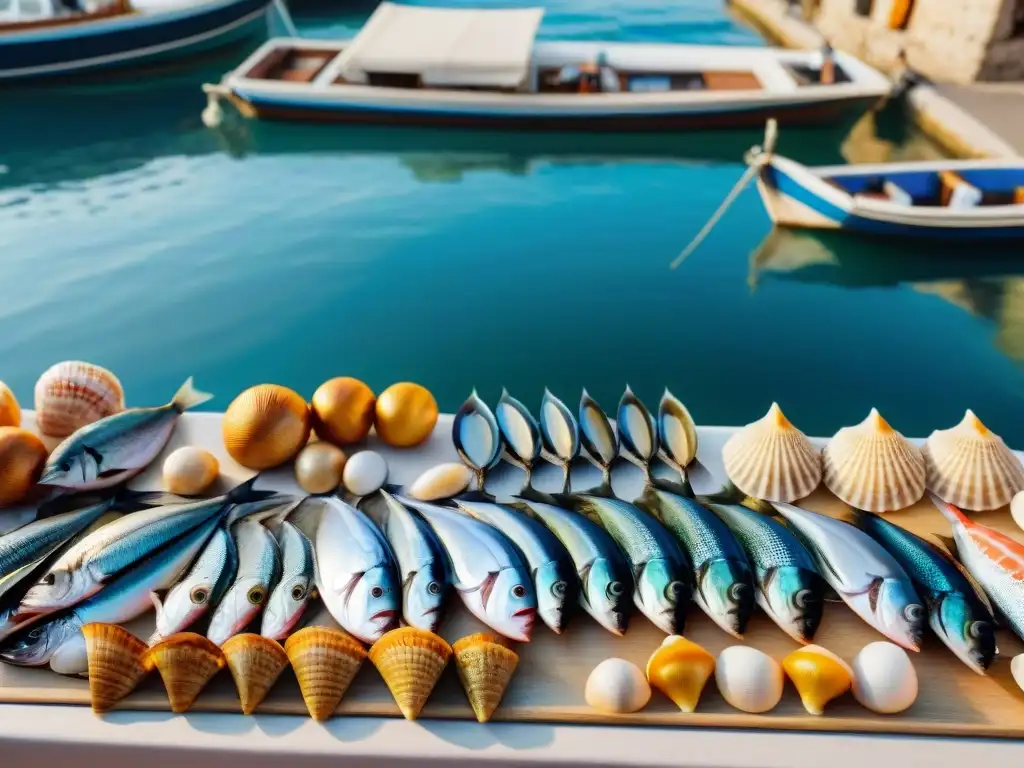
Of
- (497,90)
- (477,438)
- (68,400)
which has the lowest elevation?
(497,90)

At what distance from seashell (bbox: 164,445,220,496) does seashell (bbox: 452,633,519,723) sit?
928 mm

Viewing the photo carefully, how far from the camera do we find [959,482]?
2008 millimetres

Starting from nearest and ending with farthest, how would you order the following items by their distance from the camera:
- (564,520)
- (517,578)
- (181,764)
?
(181,764) < (517,578) < (564,520)

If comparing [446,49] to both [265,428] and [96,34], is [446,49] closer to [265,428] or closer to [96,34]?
[96,34]

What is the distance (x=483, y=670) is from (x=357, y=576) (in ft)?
1.26

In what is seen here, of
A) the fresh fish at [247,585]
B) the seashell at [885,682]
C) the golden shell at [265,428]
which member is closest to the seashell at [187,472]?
the golden shell at [265,428]

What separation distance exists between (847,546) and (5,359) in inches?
211

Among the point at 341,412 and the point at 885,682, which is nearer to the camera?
the point at 885,682

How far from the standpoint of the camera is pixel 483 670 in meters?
1.53

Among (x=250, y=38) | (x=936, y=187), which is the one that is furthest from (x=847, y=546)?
(x=250, y=38)

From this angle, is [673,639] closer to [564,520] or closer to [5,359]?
[564,520]

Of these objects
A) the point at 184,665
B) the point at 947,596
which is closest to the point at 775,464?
the point at 947,596

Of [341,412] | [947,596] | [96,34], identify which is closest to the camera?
[947,596]

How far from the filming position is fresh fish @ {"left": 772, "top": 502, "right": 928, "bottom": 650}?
164 centimetres
